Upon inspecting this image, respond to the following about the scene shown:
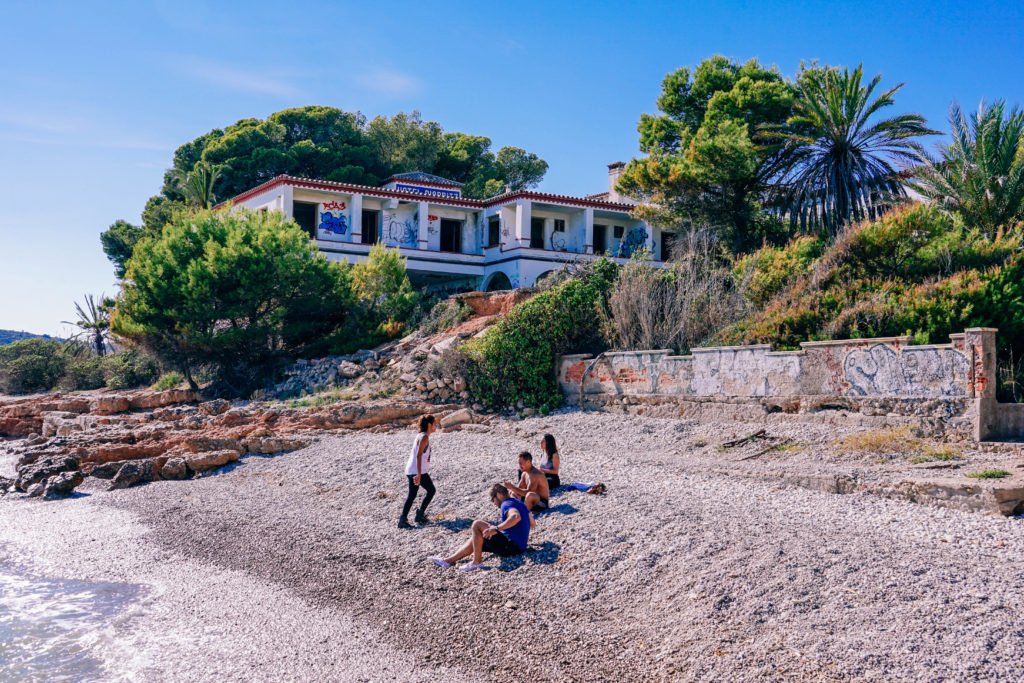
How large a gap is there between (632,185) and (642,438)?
15.8m

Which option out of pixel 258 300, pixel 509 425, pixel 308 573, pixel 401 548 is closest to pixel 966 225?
pixel 509 425

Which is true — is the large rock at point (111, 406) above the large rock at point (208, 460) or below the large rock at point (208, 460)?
above

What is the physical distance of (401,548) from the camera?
33.2ft

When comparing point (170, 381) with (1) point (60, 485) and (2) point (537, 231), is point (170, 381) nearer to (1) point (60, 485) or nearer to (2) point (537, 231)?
(1) point (60, 485)

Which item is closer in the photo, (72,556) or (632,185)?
(72,556)

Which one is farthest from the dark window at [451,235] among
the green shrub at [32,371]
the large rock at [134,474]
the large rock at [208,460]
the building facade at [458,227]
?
the large rock at [134,474]

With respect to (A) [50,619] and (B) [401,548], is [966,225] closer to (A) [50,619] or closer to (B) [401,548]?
(B) [401,548]

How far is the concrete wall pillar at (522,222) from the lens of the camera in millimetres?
33250

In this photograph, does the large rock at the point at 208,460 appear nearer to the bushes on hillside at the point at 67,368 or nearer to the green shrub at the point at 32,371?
the bushes on hillside at the point at 67,368

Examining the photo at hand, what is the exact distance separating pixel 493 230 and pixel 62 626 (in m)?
29.4

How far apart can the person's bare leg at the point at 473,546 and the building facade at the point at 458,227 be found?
2391 cm

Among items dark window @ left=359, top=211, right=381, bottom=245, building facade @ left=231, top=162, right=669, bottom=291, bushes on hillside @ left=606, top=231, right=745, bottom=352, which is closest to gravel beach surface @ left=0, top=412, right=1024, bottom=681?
bushes on hillside @ left=606, top=231, right=745, bottom=352

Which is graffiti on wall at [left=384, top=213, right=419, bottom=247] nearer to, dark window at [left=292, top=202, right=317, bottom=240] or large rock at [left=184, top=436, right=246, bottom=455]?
dark window at [left=292, top=202, right=317, bottom=240]

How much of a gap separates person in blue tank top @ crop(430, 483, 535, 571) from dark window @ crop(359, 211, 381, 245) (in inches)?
1071
